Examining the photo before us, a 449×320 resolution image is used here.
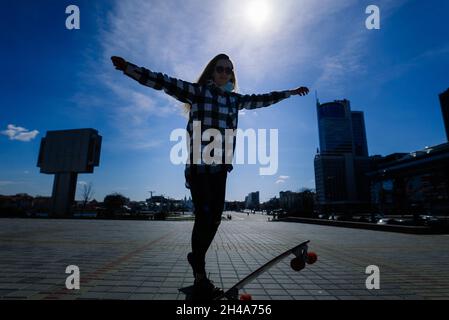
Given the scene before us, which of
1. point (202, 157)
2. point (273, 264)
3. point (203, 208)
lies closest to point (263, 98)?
point (202, 157)

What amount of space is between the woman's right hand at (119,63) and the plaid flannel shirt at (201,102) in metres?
0.04

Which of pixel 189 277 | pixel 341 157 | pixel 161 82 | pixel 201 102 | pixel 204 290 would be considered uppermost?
pixel 341 157

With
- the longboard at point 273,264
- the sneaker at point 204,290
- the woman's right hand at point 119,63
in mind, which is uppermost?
the woman's right hand at point 119,63

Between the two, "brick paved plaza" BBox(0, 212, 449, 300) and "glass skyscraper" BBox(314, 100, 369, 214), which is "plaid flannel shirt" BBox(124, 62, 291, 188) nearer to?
"brick paved plaza" BBox(0, 212, 449, 300)

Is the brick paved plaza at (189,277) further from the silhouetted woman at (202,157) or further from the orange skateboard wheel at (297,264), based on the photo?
the orange skateboard wheel at (297,264)

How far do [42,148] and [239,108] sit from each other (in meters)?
57.3

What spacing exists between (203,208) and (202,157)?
513 millimetres

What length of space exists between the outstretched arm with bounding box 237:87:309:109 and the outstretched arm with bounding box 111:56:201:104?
2.18 ft

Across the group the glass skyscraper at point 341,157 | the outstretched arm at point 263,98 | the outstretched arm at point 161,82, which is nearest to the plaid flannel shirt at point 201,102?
the outstretched arm at point 161,82

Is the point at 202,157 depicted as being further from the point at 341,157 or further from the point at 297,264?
the point at 341,157

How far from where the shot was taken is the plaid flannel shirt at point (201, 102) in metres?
2.54

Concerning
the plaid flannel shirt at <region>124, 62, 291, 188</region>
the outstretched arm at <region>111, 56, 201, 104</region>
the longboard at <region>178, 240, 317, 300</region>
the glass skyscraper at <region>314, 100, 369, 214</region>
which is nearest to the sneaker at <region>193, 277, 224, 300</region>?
the longboard at <region>178, 240, 317, 300</region>

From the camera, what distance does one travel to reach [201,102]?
2756mm
